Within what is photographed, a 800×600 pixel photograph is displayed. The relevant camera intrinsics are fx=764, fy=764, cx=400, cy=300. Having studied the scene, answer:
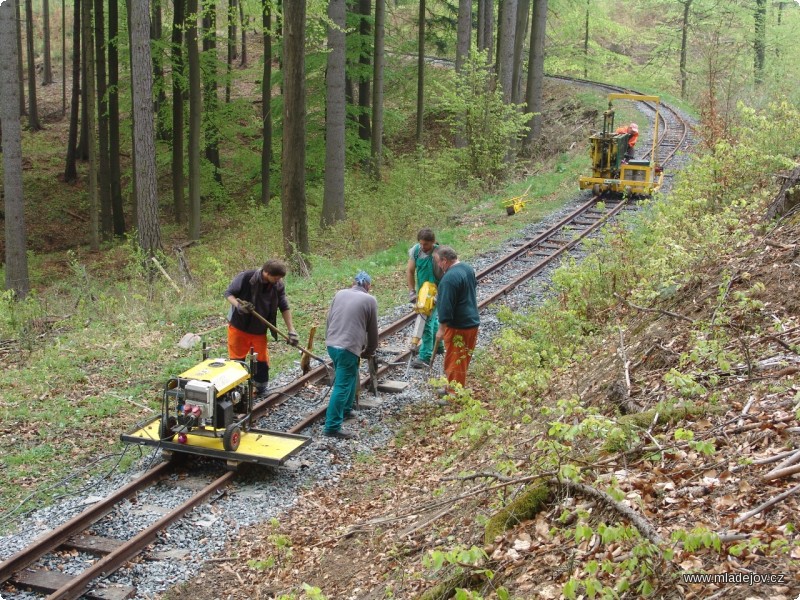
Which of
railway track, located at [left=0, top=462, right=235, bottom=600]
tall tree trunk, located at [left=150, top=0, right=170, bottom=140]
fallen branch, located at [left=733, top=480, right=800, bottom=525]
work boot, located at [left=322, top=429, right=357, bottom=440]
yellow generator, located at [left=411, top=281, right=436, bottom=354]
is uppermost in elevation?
tall tree trunk, located at [left=150, top=0, right=170, bottom=140]

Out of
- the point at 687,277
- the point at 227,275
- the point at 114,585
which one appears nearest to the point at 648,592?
the point at 114,585

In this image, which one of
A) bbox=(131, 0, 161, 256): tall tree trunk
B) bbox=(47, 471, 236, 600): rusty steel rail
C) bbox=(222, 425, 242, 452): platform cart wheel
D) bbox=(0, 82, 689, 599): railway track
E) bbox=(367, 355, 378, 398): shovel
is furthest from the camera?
bbox=(131, 0, 161, 256): tall tree trunk

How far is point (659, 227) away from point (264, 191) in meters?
21.0

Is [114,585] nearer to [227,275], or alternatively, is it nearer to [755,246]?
[755,246]

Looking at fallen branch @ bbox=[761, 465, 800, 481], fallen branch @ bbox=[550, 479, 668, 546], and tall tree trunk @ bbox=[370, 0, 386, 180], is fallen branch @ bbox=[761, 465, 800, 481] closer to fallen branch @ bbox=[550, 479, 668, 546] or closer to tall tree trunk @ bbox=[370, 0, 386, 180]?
fallen branch @ bbox=[550, 479, 668, 546]

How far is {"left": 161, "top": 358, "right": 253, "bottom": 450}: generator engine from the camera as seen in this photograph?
8297 millimetres

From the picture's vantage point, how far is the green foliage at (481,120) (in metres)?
25.0

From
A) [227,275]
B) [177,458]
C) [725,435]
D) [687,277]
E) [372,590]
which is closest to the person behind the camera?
[725,435]

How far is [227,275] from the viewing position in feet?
62.7

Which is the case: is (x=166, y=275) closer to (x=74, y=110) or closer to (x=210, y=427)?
(x=210, y=427)

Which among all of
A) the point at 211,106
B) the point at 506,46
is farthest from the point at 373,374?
the point at 211,106

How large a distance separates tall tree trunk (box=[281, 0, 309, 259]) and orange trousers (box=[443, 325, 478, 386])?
763 cm

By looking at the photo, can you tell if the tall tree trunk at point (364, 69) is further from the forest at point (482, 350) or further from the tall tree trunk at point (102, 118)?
the tall tree trunk at point (102, 118)

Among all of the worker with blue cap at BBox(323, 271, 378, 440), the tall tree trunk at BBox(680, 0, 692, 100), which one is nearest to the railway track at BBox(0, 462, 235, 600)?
the worker with blue cap at BBox(323, 271, 378, 440)
